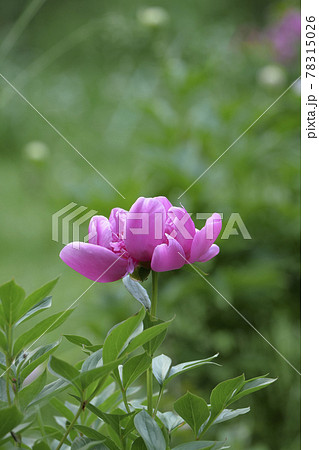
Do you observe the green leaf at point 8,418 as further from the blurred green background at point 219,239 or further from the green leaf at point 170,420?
the blurred green background at point 219,239

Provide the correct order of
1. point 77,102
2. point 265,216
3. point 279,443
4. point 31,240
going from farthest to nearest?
point 77,102, point 31,240, point 265,216, point 279,443

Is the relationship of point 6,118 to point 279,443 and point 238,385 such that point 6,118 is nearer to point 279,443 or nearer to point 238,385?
point 279,443

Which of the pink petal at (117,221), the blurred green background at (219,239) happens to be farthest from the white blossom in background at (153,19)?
the pink petal at (117,221)

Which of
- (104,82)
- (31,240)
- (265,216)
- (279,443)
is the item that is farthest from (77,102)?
(279,443)

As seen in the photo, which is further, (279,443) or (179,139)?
(179,139)

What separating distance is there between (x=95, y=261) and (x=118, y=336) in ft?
0.17

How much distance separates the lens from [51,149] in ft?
7.88

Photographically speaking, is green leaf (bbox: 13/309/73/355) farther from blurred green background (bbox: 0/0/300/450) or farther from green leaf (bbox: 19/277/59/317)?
blurred green background (bbox: 0/0/300/450)

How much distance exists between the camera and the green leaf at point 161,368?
351mm

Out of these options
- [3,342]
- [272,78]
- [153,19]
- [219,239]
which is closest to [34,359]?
[3,342]

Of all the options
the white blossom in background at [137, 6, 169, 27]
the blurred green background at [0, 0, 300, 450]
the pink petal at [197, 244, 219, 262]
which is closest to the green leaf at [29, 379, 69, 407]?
the pink petal at [197, 244, 219, 262]

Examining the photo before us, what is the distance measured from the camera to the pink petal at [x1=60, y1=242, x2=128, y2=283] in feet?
1.13

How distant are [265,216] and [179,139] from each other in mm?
231

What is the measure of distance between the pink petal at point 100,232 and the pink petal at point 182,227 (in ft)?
0.11
